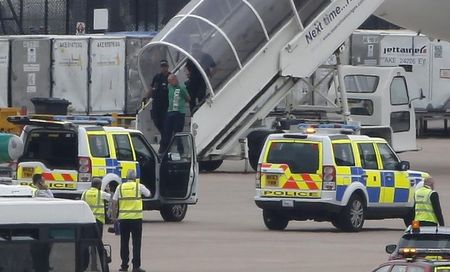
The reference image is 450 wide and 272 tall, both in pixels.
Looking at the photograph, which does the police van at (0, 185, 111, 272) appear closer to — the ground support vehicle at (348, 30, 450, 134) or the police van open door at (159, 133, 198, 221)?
the police van open door at (159, 133, 198, 221)

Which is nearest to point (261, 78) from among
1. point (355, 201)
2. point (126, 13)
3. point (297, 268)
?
point (355, 201)

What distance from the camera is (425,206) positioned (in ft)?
65.1

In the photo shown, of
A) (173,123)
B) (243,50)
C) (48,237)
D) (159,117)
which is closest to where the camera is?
(48,237)

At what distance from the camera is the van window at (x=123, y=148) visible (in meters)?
24.2

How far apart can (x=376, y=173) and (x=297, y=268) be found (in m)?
5.44

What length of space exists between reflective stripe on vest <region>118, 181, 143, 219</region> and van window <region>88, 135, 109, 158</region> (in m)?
4.58

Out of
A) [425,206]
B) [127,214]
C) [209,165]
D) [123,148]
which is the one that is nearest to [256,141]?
[209,165]

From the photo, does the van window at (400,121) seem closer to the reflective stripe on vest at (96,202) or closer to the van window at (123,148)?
the van window at (123,148)

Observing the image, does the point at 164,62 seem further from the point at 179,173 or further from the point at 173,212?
the point at 173,212

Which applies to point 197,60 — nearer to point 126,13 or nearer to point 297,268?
point 297,268

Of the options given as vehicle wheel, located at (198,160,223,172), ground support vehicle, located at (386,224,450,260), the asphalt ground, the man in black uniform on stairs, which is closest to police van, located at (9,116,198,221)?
the asphalt ground

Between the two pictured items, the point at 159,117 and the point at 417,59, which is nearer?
the point at 159,117

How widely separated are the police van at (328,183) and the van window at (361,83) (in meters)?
12.4

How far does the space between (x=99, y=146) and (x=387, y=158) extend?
4.50 m
